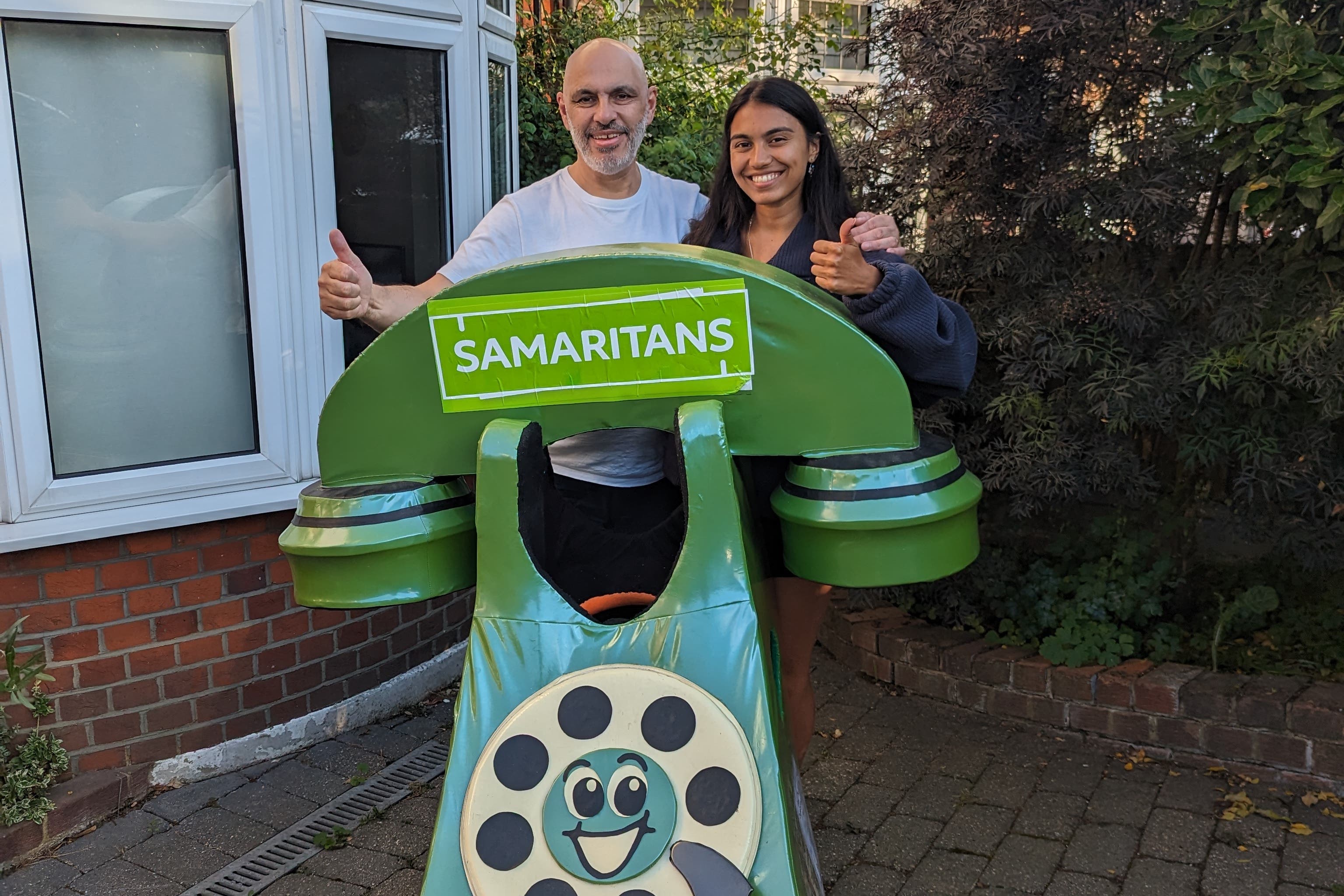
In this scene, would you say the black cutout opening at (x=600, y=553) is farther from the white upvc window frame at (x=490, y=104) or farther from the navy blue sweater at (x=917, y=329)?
the white upvc window frame at (x=490, y=104)

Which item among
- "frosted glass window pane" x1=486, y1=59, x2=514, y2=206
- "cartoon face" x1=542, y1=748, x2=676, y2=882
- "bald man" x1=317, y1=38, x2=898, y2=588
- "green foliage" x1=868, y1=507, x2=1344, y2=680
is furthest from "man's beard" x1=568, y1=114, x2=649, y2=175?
"green foliage" x1=868, y1=507, x2=1344, y2=680

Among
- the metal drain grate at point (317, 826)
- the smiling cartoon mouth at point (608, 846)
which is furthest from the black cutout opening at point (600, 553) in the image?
the metal drain grate at point (317, 826)

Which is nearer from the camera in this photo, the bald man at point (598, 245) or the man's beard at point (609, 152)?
the bald man at point (598, 245)

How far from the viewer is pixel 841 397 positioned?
1.65 meters

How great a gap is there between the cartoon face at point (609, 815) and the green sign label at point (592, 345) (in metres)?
0.54

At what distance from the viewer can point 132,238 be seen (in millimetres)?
3027

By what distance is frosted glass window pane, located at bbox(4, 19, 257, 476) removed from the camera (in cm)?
286

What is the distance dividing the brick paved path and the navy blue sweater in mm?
1411

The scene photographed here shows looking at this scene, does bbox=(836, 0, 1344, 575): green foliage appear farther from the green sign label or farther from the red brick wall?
the red brick wall

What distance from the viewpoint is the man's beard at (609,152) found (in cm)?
255

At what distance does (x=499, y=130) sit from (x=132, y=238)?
1386mm

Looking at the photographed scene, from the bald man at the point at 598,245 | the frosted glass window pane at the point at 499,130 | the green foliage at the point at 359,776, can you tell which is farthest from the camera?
the frosted glass window pane at the point at 499,130

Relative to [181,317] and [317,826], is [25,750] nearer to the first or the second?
[317,826]

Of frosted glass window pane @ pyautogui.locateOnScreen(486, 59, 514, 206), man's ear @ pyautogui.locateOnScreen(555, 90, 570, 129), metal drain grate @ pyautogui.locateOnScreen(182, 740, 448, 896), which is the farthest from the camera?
frosted glass window pane @ pyautogui.locateOnScreen(486, 59, 514, 206)
